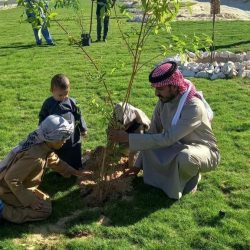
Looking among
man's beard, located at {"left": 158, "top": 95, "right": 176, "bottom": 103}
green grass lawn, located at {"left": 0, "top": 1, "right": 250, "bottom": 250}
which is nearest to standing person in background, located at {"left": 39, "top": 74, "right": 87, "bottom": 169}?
green grass lawn, located at {"left": 0, "top": 1, "right": 250, "bottom": 250}

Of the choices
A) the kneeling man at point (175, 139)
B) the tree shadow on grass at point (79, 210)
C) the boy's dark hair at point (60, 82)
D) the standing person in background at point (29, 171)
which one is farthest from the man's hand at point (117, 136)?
the boy's dark hair at point (60, 82)

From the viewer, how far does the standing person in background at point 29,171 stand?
13.2 ft

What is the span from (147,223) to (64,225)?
28.9 inches

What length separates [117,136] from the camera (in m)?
4.22

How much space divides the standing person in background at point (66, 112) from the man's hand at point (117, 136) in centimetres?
62

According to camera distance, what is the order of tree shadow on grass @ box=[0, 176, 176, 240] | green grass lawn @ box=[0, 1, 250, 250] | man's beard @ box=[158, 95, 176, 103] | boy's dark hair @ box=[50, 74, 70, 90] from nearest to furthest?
green grass lawn @ box=[0, 1, 250, 250], tree shadow on grass @ box=[0, 176, 176, 240], man's beard @ box=[158, 95, 176, 103], boy's dark hair @ box=[50, 74, 70, 90]

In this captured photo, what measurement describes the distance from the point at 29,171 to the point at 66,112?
99cm

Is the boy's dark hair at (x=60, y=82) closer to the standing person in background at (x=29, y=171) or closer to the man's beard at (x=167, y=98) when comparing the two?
the standing person in background at (x=29, y=171)

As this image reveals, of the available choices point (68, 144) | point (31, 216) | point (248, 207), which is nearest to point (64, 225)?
point (31, 216)

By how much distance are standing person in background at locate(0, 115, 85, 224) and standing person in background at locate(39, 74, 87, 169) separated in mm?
678

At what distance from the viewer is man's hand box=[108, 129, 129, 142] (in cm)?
422

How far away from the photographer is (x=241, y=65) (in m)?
9.31

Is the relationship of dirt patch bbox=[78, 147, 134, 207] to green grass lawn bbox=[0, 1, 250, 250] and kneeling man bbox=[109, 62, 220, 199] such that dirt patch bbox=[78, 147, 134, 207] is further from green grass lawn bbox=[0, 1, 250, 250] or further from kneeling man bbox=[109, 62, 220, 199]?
kneeling man bbox=[109, 62, 220, 199]

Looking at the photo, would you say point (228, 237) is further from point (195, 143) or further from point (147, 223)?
point (195, 143)
